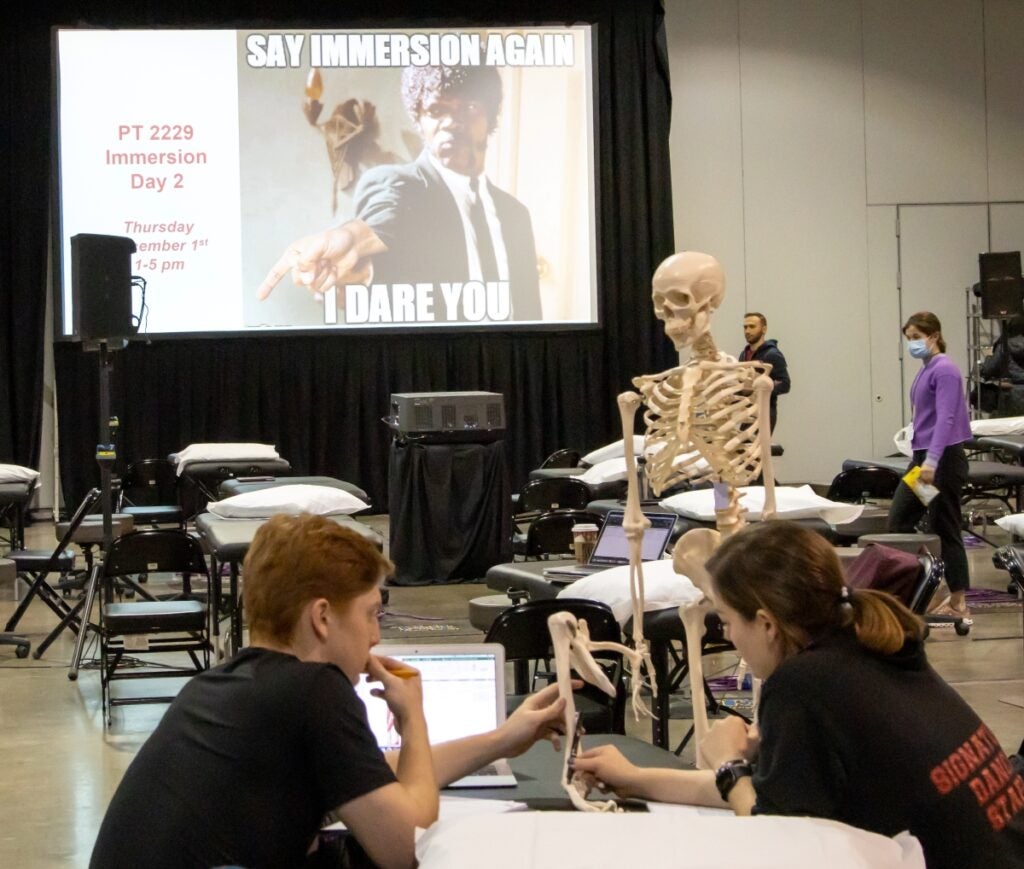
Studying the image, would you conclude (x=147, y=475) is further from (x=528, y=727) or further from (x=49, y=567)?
(x=528, y=727)

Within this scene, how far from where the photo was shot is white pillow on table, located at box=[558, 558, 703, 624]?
14.5ft

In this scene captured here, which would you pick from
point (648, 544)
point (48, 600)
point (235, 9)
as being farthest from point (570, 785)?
point (235, 9)

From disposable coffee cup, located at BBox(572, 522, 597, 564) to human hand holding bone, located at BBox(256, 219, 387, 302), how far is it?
6726 millimetres

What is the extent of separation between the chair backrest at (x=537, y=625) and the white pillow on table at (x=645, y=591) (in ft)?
0.41

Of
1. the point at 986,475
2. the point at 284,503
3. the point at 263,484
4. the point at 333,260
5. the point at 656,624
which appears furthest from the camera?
the point at 333,260

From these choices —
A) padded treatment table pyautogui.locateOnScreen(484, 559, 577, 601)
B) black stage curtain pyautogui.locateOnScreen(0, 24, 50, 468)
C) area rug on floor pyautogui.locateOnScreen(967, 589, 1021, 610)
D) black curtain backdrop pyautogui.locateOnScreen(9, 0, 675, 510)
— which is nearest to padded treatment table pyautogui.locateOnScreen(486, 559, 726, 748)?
padded treatment table pyautogui.locateOnScreen(484, 559, 577, 601)

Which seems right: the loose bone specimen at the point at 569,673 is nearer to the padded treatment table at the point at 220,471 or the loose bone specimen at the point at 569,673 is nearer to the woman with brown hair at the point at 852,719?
the woman with brown hair at the point at 852,719

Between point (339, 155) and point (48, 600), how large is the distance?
5314 mm

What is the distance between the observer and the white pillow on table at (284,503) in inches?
266

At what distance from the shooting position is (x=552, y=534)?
7.04m

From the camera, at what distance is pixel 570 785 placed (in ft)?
7.88

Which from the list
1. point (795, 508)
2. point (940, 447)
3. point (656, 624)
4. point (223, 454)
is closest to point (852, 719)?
point (656, 624)

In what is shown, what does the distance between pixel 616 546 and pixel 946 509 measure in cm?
279

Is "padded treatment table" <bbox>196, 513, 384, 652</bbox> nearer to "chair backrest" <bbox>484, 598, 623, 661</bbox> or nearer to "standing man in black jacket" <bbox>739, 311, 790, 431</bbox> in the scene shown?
"chair backrest" <bbox>484, 598, 623, 661</bbox>
